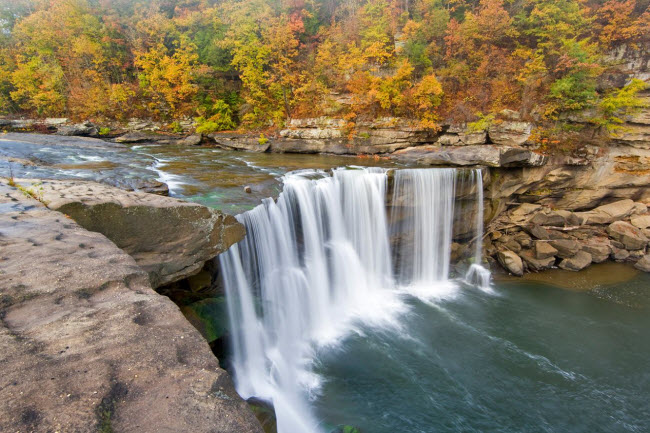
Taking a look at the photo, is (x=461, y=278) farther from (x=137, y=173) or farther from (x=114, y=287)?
(x=137, y=173)

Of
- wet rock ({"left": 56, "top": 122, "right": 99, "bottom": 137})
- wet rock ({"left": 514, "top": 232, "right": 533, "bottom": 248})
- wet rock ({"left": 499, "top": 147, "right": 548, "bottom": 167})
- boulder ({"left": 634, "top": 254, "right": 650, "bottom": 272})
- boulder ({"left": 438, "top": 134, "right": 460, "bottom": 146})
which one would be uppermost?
wet rock ({"left": 56, "top": 122, "right": 99, "bottom": 137})

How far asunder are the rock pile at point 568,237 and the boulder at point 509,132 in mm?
2928

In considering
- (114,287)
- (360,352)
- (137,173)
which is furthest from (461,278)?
(137,173)

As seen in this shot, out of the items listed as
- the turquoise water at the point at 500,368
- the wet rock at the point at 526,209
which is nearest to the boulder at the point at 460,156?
the wet rock at the point at 526,209

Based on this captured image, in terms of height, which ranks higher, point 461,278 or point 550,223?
point 550,223

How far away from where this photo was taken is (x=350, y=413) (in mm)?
5957

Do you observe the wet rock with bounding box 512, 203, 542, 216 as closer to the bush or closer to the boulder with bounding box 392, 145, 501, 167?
the boulder with bounding box 392, 145, 501, 167

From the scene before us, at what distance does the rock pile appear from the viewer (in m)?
11.4

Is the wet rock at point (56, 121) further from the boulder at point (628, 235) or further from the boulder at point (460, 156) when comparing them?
the boulder at point (628, 235)

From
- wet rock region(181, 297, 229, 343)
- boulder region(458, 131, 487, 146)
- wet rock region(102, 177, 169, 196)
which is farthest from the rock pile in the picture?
wet rock region(102, 177, 169, 196)

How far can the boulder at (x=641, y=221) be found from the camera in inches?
472

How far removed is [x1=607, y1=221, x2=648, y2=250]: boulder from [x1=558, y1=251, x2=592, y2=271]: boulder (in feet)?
6.05

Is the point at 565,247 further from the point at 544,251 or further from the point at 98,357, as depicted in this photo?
the point at 98,357

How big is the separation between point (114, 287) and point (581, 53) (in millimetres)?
17409
